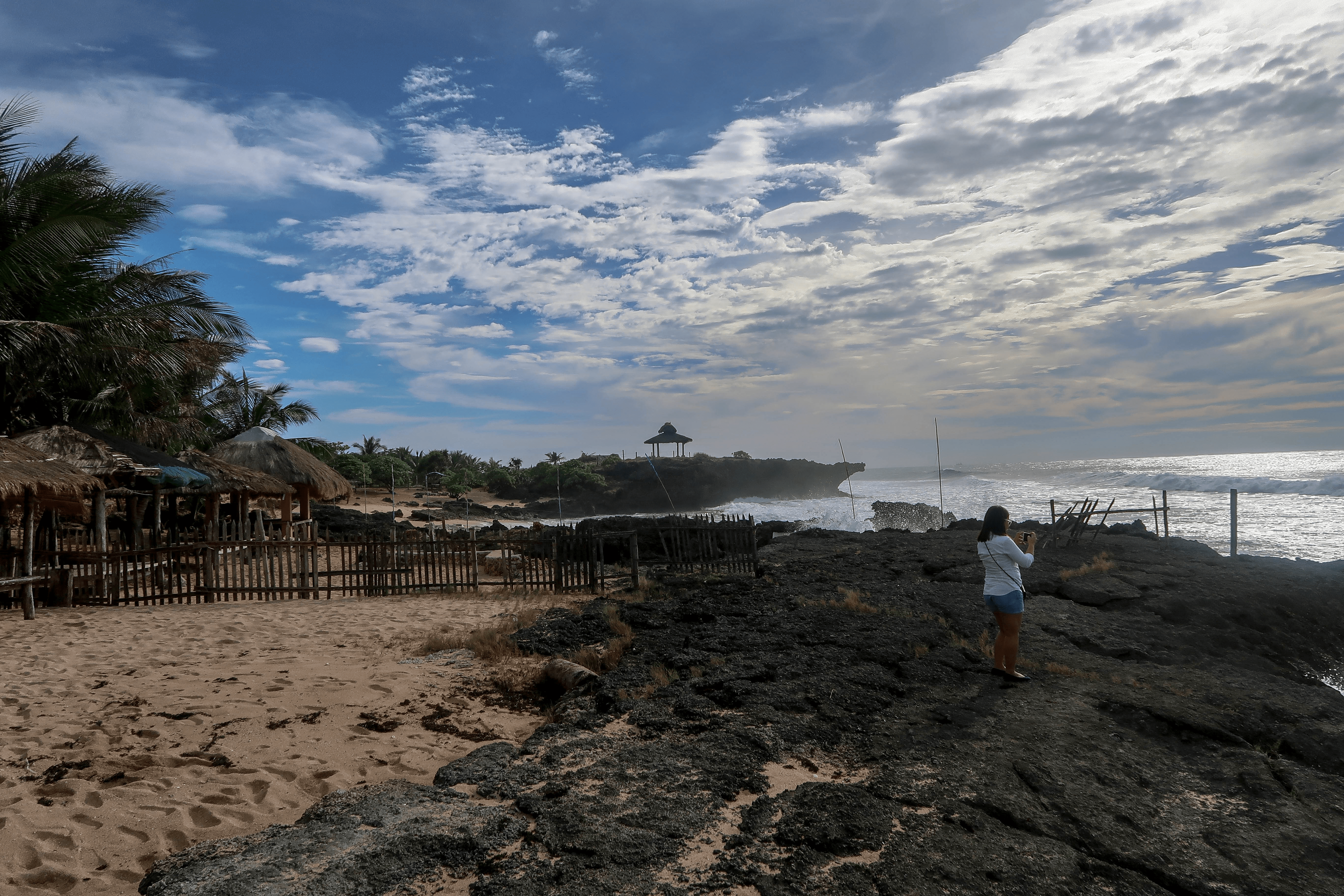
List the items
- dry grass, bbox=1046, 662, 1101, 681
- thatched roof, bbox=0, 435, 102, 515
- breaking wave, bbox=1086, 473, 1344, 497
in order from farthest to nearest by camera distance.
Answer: breaking wave, bbox=1086, 473, 1344, 497
thatched roof, bbox=0, 435, 102, 515
dry grass, bbox=1046, 662, 1101, 681

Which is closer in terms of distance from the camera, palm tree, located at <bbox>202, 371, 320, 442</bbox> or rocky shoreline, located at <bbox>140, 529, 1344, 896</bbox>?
rocky shoreline, located at <bbox>140, 529, 1344, 896</bbox>

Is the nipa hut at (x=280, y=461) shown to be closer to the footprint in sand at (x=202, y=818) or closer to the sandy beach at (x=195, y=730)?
the sandy beach at (x=195, y=730)

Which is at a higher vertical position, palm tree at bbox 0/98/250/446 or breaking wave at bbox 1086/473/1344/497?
palm tree at bbox 0/98/250/446

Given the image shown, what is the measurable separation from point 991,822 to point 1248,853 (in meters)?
1.22

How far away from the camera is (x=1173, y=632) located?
368 inches

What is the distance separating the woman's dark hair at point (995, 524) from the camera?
247 inches

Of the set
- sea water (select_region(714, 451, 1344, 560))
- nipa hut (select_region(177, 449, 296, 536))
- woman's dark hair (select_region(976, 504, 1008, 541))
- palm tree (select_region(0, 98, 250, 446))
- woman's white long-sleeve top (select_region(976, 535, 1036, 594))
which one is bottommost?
sea water (select_region(714, 451, 1344, 560))

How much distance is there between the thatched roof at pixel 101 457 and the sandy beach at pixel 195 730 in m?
4.26

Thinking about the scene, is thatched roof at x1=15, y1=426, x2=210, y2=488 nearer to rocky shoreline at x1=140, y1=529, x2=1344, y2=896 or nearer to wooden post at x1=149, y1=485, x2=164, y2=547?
wooden post at x1=149, y1=485, x2=164, y2=547

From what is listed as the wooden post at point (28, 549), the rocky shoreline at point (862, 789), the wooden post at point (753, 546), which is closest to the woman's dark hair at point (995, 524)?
the rocky shoreline at point (862, 789)

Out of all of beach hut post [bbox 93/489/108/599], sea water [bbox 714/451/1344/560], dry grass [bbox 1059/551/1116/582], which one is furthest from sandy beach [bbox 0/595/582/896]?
sea water [bbox 714/451/1344/560]

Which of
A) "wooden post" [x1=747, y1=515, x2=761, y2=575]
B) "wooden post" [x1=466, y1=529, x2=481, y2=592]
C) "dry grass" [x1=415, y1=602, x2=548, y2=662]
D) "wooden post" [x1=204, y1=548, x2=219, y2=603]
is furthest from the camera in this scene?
"wooden post" [x1=747, y1=515, x2=761, y2=575]

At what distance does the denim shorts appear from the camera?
622cm

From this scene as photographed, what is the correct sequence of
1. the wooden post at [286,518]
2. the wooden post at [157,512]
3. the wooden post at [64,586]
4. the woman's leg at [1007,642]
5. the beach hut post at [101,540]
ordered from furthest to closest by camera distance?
the wooden post at [286,518]
the wooden post at [157,512]
the beach hut post at [101,540]
the wooden post at [64,586]
the woman's leg at [1007,642]
